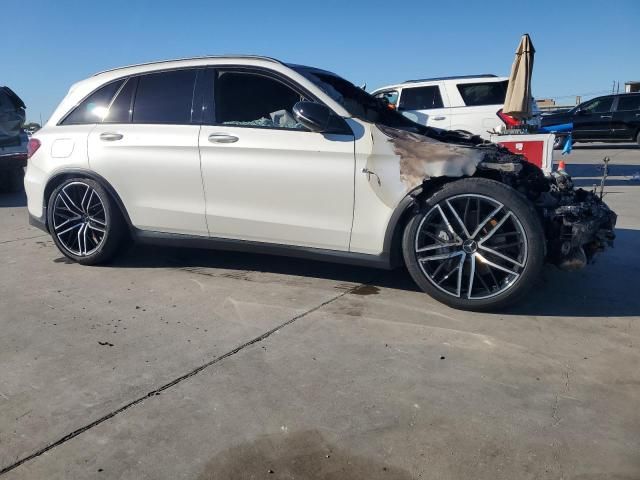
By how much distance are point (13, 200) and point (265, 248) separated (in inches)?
277

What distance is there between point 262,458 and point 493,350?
1531mm

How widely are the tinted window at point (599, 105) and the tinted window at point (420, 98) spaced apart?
9479 mm

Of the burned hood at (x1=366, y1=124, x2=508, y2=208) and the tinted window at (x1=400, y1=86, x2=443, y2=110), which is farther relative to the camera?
the tinted window at (x1=400, y1=86, x2=443, y2=110)

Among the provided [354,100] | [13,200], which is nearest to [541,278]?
[354,100]

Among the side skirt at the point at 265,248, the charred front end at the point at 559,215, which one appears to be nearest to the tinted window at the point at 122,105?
the side skirt at the point at 265,248

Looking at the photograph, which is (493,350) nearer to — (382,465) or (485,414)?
(485,414)

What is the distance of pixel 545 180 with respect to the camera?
384cm

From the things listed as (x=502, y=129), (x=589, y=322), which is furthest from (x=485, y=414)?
(x=502, y=129)

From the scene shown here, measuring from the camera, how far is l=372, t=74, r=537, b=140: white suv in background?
1011 centimetres

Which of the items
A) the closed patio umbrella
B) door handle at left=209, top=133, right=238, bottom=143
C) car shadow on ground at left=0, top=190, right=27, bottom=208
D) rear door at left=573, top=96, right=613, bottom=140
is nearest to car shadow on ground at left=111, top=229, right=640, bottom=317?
door handle at left=209, top=133, right=238, bottom=143

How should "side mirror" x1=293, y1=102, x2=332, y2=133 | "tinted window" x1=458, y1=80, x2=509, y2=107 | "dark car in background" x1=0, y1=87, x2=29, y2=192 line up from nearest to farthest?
"side mirror" x1=293, y1=102, x2=332, y2=133 < "dark car in background" x1=0, y1=87, x2=29, y2=192 < "tinted window" x1=458, y1=80, x2=509, y2=107

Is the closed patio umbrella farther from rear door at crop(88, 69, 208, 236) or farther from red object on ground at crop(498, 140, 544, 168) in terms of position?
rear door at crop(88, 69, 208, 236)

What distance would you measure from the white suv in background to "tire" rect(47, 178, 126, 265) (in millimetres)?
6789

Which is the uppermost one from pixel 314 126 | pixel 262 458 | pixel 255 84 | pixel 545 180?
pixel 255 84
